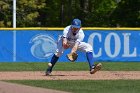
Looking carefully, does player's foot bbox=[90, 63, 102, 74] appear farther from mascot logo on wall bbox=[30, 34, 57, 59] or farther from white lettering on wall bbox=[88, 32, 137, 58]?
white lettering on wall bbox=[88, 32, 137, 58]

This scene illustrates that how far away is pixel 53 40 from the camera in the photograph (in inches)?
910

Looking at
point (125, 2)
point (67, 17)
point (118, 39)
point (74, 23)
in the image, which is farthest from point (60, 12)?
point (74, 23)

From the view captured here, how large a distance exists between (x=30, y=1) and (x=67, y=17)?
9.28 m

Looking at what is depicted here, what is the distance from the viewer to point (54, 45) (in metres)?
22.9

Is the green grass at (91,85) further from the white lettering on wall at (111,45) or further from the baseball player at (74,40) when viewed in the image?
the white lettering on wall at (111,45)

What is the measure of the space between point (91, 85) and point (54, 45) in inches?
408

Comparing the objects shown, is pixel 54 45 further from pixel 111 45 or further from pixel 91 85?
pixel 91 85

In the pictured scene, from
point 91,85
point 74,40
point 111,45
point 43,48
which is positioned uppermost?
point 74,40

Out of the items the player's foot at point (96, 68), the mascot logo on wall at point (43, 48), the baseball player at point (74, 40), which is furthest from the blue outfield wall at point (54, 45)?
the player's foot at point (96, 68)

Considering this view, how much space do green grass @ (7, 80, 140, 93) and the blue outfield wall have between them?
372 inches

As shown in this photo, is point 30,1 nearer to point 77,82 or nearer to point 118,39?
point 118,39

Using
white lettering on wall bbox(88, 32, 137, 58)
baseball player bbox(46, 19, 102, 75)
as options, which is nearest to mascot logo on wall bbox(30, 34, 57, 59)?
white lettering on wall bbox(88, 32, 137, 58)

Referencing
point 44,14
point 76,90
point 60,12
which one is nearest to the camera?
point 76,90

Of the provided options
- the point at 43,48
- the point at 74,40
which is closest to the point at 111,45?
the point at 43,48
